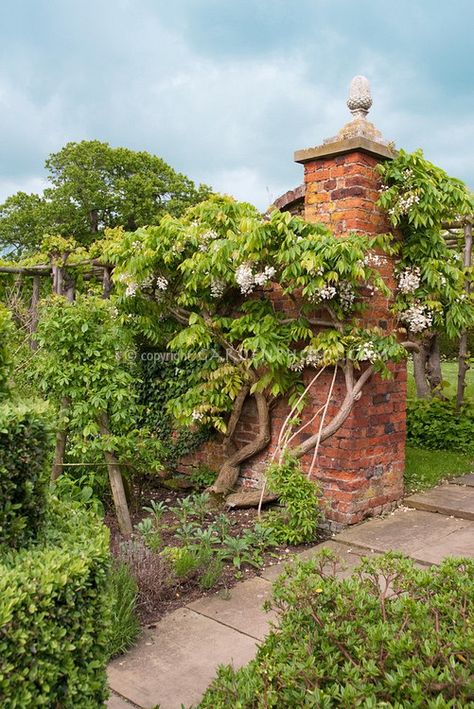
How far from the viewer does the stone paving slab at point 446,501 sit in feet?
15.9

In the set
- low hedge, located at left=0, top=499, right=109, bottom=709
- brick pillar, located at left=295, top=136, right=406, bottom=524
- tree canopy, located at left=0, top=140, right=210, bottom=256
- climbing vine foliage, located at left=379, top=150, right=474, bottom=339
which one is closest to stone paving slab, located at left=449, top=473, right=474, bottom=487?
brick pillar, located at left=295, top=136, right=406, bottom=524

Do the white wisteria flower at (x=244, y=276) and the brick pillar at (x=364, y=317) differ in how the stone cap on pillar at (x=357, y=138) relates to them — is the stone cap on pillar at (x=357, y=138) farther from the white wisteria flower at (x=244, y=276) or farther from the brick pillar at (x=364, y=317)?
the white wisteria flower at (x=244, y=276)

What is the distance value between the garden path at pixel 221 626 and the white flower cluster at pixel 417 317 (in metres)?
1.45

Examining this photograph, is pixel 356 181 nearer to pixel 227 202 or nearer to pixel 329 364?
pixel 227 202

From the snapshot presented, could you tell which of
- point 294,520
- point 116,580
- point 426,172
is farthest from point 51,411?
point 426,172

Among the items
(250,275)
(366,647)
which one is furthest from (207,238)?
(366,647)

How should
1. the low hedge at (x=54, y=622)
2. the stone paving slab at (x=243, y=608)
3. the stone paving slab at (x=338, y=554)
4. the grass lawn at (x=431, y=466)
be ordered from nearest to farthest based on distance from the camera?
1. the low hedge at (x=54, y=622)
2. the stone paving slab at (x=243, y=608)
3. the stone paving slab at (x=338, y=554)
4. the grass lawn at (x=431, y=466)

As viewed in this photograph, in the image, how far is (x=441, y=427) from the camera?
7.54 m

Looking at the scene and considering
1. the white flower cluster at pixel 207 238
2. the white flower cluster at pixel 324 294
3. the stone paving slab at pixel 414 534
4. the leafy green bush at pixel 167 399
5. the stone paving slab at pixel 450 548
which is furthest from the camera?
the leafy green bush at pixel 167 399

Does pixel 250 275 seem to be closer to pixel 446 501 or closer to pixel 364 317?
pixel 364 317

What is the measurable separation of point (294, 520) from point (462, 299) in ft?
7.21

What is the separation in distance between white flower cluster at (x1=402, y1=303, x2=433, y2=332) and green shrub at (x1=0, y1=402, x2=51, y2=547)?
3.36 metres

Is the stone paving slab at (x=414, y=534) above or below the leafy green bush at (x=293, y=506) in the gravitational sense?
below

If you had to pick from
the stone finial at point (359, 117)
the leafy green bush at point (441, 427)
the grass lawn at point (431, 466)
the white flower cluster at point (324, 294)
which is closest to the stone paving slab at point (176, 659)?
the white flower cluster at point (324, 294)
